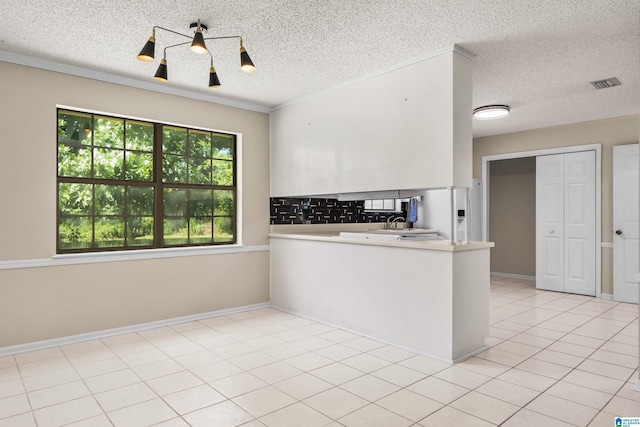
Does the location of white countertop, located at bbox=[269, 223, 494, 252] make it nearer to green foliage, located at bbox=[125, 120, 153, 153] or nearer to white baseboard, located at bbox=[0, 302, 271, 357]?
white baseboard, located at bbox=[0, 302, 271, 357]

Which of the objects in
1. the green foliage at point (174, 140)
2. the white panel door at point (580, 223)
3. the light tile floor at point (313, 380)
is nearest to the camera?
the light tile floor at point (313, 380)

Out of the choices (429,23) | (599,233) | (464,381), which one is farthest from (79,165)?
(599,233)

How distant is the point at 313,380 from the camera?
2.94m

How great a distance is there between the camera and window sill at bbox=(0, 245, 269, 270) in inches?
141

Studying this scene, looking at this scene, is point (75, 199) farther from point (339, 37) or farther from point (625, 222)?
point (625, 222)

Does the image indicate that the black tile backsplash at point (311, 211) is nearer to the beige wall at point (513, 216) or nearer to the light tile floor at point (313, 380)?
the light tile floor at point (313, 380)

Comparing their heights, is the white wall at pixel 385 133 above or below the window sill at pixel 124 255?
above

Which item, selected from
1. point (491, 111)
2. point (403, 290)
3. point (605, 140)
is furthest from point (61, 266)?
point (605, 140)

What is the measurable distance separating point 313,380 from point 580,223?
515cm

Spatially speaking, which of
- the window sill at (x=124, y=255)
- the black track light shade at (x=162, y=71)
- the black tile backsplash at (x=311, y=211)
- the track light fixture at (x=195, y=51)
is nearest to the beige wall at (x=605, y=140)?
the black tile backsplash at (x=311, y=211)

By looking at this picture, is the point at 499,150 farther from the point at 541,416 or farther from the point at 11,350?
Result: the point at 11,350

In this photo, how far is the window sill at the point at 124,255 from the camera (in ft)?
11.8

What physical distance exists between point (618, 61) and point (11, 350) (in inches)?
239

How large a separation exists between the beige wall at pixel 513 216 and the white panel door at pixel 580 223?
46.2 inches
